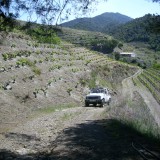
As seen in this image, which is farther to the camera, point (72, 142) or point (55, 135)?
point (55, 135)

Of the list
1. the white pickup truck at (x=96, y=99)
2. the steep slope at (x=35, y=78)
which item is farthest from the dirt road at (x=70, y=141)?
the white pickup truck at (x=96, y=99)

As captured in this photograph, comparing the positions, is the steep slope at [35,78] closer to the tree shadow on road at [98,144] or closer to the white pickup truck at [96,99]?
the white pickup truck at [96,99]

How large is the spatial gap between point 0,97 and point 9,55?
38.4 ft

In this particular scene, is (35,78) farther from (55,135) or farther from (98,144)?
(98,144)

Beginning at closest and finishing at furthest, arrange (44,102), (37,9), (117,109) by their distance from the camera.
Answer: (37,9) < (117,109) < (44,102)

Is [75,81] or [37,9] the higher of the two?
[37,9]

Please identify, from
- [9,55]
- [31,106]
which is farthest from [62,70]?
[31,106]

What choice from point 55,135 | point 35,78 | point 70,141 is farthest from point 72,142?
point 35,78

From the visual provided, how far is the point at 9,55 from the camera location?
3694 centimetres

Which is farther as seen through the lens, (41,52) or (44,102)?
(41,52)

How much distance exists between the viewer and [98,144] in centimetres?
1406

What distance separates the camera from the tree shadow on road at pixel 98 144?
1249cm

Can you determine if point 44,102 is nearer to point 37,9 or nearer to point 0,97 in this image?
point 0,97

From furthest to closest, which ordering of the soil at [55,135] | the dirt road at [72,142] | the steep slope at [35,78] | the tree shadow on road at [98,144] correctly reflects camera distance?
the steep slope at [35,78] → the soil at [55,135] → the dirt road at [72,142] → the tree shadow on road at [98,144]
